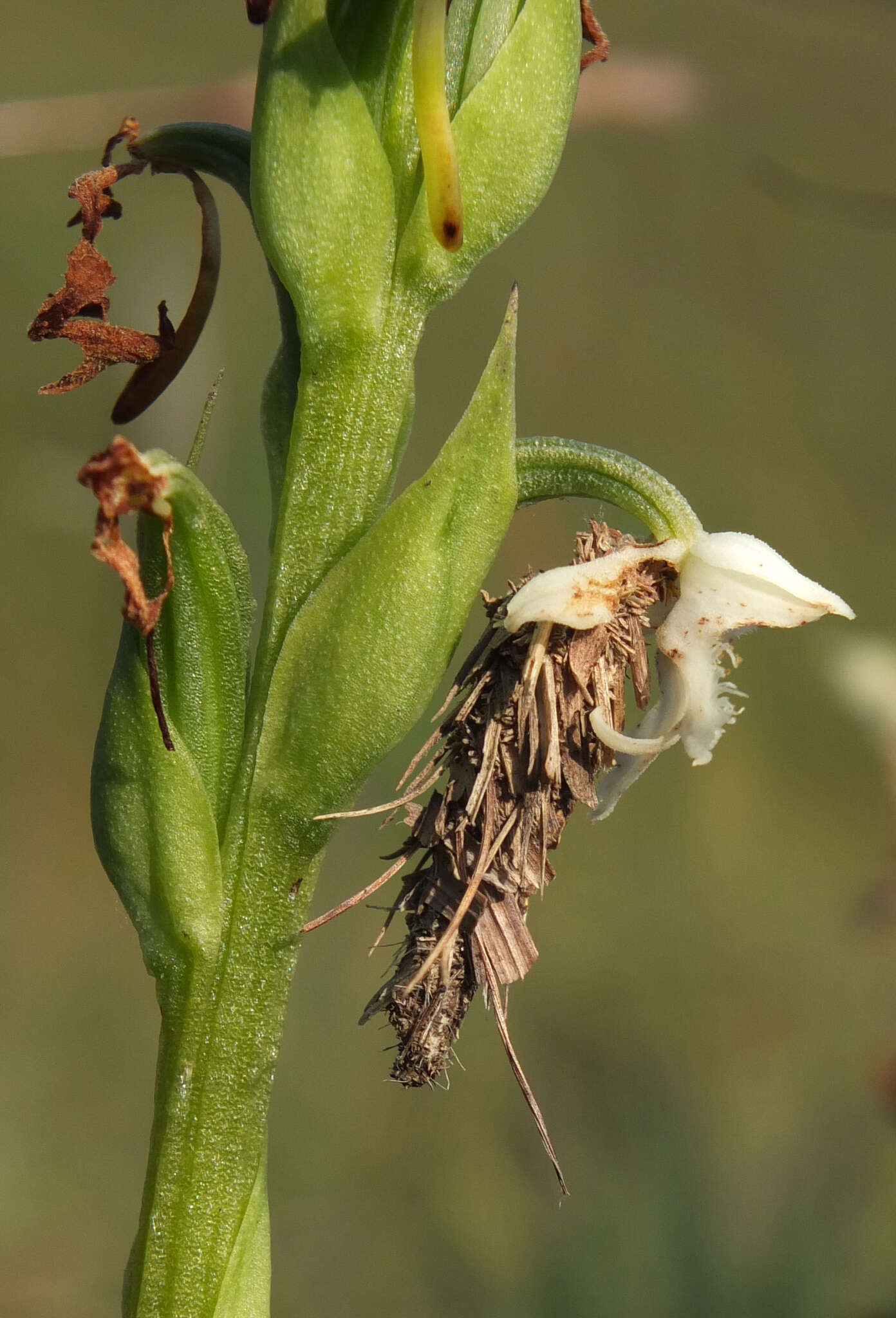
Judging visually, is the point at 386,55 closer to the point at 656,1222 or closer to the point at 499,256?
the point at 656,1222

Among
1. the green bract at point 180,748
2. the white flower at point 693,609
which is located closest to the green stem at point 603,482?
the white flower at point 693,609

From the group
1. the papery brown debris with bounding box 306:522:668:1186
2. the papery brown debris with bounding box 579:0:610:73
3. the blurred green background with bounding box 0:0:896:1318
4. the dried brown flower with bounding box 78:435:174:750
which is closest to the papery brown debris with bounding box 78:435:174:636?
the dried brown flower with bounding box 78:435:174:750

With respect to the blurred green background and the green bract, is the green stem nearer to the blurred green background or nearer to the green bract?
the green bract

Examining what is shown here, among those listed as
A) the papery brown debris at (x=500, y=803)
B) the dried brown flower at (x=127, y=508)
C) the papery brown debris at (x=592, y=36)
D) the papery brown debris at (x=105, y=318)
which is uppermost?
the papery brown debris at (x=592, y=36)

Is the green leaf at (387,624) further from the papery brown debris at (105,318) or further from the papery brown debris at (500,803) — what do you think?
the papery brown debris at (105,318)

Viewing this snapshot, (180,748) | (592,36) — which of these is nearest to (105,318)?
(180,748)

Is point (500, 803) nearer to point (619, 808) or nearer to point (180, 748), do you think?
point (180, 748)
